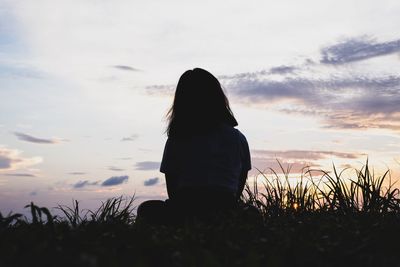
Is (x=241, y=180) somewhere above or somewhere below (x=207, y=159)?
below

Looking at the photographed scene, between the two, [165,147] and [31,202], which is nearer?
[31,202]

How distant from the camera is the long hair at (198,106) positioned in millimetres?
5430

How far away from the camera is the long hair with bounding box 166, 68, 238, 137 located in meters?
5.43

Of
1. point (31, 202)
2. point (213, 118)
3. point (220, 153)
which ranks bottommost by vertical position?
point (31, 202)

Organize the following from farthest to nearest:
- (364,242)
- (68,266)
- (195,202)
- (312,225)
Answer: (195,202), (312,225), (364,242), (68,266)

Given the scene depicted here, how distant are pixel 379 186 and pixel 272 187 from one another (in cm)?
152

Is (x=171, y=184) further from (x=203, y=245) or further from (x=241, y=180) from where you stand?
(x=203, y=245)

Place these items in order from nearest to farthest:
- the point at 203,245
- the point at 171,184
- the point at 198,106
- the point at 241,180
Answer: the point at 203,245, the point at 198,106, the point at 171,184, the point at 241,180

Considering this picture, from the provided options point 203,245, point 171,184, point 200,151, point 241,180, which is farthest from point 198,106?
point 203,245

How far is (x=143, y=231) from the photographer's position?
3.73 metres

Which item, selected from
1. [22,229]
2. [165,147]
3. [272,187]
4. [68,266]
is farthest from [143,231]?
[272,187]

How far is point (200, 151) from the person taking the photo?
544cm

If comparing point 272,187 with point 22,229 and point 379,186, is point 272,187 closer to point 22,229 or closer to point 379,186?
point 379,186

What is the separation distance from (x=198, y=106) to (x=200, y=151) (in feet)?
1.44
